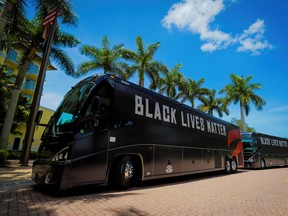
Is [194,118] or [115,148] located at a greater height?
[194,118]

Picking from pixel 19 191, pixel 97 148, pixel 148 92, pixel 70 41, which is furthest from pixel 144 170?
pixel 70 41

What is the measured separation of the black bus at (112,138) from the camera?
5.79m

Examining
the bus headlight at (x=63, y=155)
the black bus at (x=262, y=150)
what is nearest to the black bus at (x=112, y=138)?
the bus headlight at (x=63, y=155)

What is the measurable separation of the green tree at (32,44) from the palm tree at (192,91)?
65.5 feet

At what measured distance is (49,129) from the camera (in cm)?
661

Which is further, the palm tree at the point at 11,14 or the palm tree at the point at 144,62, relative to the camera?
the palm tree at the point at 144,62

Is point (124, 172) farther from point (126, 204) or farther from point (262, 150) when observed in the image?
point (262, 150)

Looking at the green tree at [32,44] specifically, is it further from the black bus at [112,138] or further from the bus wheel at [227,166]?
the bus wheel at [227,166]

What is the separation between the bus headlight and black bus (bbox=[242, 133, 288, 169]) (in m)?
19.1

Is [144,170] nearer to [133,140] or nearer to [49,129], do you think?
[133,140]

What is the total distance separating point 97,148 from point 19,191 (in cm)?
249

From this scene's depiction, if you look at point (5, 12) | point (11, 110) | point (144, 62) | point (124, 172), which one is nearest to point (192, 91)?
point (144, 62)

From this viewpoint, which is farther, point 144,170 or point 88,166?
point 144,170

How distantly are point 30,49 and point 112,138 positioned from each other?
1481 cm
